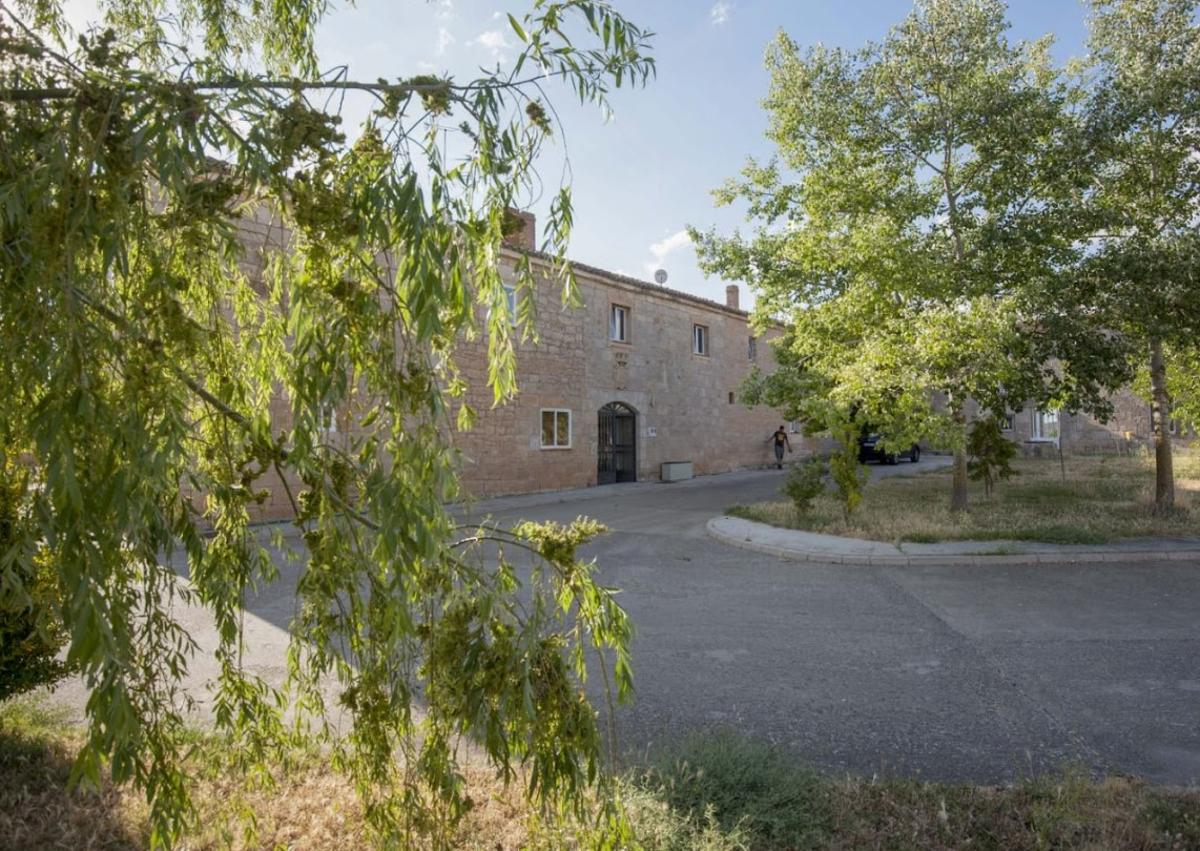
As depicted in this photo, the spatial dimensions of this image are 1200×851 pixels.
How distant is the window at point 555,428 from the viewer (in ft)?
65.6

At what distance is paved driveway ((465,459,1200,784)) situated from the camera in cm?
427

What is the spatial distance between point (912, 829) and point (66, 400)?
3.46m

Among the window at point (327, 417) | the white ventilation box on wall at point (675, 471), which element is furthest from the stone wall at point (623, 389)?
the window at point (327, 417)

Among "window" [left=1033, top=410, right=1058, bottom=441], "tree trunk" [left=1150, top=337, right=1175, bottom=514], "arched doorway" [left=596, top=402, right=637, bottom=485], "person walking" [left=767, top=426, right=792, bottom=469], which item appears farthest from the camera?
"window" [left=1033, top=410, right=1058, bottom=441]

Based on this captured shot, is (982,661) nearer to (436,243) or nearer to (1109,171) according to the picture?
(436,243)

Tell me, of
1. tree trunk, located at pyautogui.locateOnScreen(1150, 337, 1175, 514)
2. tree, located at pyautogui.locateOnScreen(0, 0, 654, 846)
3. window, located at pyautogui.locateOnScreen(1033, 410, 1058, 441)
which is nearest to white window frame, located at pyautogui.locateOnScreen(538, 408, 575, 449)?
tree trunk, located at pyautogui.locateOnScreen(1150, 337, 1175, 514)

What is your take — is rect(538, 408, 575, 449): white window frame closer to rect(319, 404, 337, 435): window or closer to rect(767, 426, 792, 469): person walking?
rect(767, 426, 792, 469): person walking

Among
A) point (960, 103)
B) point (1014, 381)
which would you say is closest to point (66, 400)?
point (1014, 381)

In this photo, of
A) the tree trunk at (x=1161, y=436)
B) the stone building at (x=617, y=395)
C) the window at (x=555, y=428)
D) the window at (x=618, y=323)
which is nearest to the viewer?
the tree trunk at (x=1161, y=436)

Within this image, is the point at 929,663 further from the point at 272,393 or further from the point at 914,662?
the point at 272,393

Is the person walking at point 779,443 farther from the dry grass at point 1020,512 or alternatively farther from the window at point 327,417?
the window at point 327,417

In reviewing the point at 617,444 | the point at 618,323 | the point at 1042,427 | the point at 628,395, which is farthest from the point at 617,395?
the point at 1042,427

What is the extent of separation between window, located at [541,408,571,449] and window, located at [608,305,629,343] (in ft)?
10.6

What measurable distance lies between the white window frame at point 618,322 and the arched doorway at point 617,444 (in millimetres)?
2032
